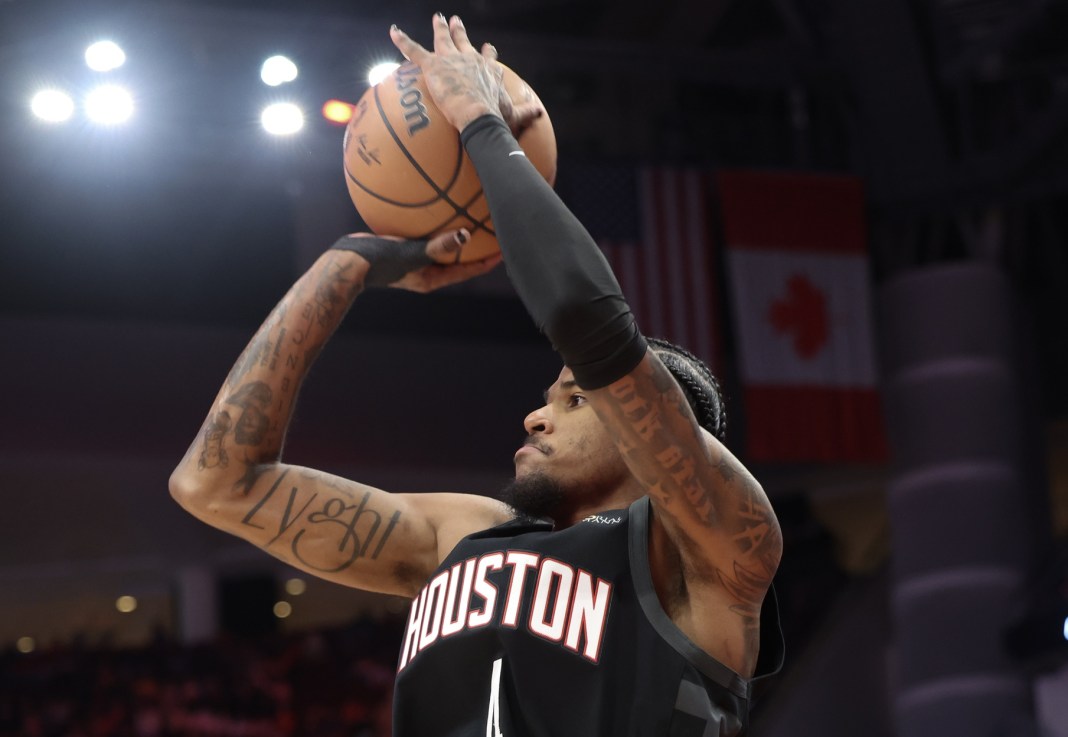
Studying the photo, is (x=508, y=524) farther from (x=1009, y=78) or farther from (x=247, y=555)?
(x=247, y=555)

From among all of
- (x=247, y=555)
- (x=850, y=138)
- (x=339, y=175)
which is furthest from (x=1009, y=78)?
(x=247, y=555)

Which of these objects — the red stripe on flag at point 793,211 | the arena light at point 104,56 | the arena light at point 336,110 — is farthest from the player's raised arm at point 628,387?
the red stripe on flag at point 793,211

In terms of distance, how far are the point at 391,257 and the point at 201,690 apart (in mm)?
7332

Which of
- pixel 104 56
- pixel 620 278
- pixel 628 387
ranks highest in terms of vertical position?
pixel 104 56

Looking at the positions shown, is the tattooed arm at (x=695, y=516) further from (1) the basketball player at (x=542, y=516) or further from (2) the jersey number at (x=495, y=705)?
(2) the jersey number at (x=495, y=705)

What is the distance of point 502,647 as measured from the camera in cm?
220

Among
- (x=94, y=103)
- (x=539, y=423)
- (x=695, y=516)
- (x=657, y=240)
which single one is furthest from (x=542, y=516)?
(x=657, y=240)

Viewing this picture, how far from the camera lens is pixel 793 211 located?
29.4 feet

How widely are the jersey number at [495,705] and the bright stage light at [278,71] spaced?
18.1ft

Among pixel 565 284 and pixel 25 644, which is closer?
pixel 565 284

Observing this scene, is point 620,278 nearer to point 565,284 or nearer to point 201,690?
point 201,690

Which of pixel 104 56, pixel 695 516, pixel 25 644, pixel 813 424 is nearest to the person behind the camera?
pixel 695 516

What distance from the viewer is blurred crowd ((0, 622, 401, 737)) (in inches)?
357

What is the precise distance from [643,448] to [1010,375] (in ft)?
25.6
